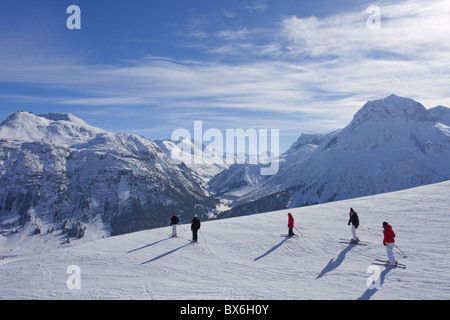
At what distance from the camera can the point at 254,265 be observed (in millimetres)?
17688

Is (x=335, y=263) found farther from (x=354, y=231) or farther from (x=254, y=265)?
(x=254, y=265)

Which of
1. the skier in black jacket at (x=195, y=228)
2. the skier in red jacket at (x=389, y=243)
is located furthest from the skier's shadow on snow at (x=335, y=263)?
the skier in black jacket at (x=195, y=228)

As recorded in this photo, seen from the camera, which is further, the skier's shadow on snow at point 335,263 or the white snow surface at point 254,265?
the skier's shadow on snow at point 335,263

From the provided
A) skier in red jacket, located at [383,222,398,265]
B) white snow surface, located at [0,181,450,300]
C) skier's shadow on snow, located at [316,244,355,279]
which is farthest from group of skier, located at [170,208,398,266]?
skier's shadow on snow, located at [316,244,355,279]

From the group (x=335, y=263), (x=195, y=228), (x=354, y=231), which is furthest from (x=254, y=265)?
(x=354, y=231)

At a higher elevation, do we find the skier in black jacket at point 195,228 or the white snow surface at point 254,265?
the skier in black jacket at point 195,228

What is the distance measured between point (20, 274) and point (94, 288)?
6.52m

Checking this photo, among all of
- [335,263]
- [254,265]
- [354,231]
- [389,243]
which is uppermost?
[389,243]

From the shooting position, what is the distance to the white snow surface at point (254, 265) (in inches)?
539

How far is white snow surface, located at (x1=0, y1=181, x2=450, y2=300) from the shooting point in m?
13.7

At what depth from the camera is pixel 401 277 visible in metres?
14.5

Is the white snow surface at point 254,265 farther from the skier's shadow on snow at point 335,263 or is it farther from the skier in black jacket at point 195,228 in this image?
the skier in black jacket at point 195,228

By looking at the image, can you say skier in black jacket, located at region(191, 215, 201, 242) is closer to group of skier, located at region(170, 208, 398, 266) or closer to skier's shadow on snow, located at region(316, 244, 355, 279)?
group of skier, located at region(170, 208, 398, 266)
